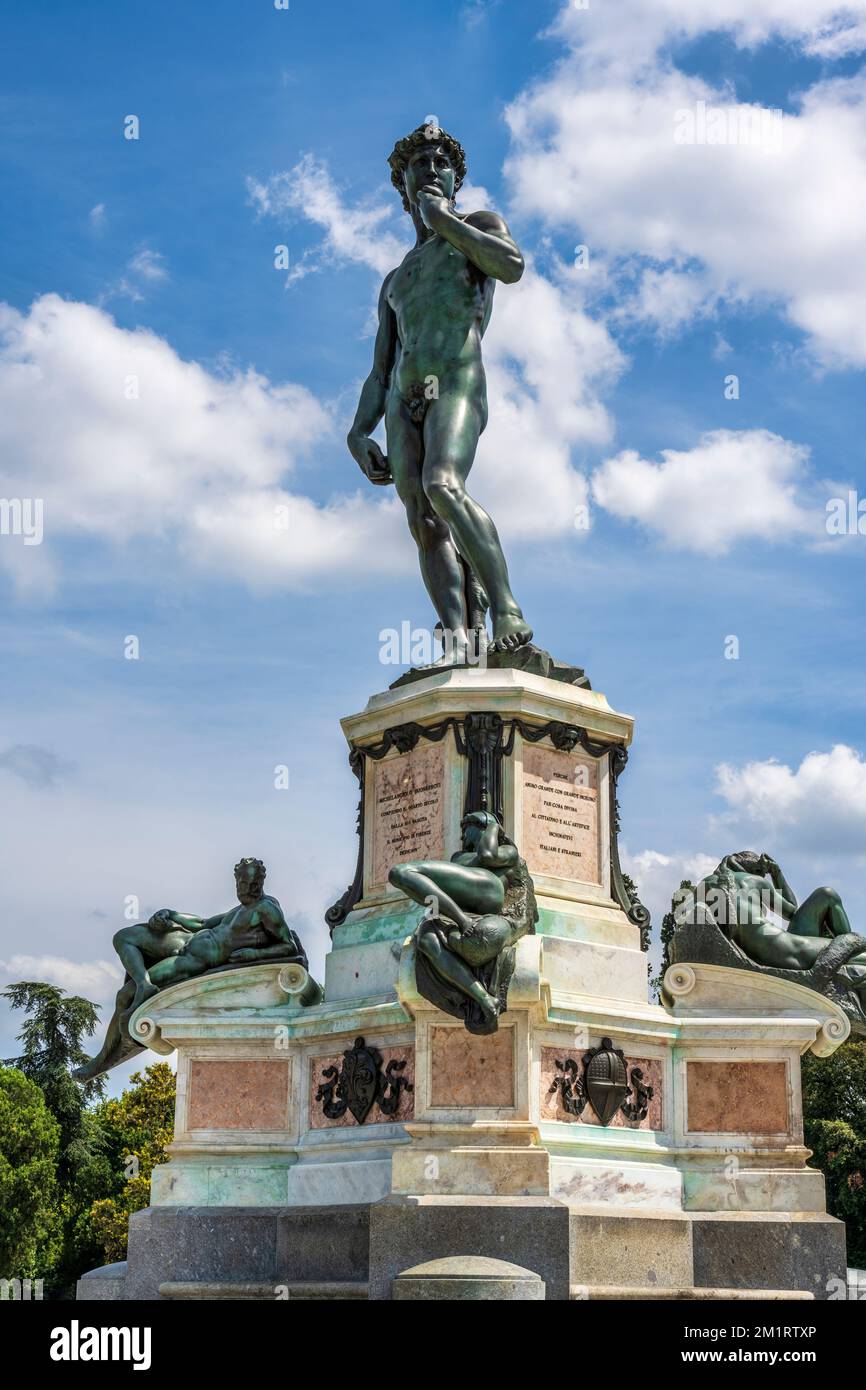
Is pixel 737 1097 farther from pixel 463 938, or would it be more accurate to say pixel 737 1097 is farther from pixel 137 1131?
pixel 137 1131

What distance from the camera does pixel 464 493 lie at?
50.8 feet

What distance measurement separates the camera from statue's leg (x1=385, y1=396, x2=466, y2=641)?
15.5m

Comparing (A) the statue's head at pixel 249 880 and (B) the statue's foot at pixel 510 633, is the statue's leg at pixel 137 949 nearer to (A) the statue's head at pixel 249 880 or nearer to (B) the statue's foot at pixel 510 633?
(A) the statue's head at pixel 249 880

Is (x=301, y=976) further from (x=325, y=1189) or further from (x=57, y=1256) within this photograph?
(x=57, y=1256)

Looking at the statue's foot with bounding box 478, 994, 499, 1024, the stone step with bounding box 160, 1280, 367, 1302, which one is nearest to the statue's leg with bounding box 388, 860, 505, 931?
the statue's foot with bounding box 478, 994, 499, 1024

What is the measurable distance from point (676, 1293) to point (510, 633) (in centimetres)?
561

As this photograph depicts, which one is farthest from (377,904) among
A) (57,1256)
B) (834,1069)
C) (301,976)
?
(57,1256)

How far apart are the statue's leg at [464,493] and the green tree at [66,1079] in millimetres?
52326

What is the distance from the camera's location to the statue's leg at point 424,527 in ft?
51.0

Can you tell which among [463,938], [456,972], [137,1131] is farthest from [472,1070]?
[137,1131]

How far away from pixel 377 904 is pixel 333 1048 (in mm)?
1286

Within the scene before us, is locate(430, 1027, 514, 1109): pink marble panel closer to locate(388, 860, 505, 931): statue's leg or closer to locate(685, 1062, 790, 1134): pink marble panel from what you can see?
locate(388, 860, 505, 931): statue's leg

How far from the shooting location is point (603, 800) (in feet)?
48.2

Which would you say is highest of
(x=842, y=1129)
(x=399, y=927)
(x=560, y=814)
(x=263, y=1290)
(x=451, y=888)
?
(x=560, y=814)
